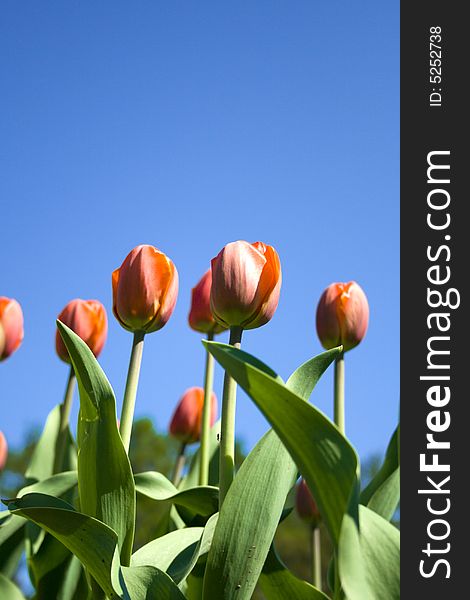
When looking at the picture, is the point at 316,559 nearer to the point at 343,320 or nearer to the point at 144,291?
the point at 343,320

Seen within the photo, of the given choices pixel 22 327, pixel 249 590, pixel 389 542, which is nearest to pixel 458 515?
pixel 389 542

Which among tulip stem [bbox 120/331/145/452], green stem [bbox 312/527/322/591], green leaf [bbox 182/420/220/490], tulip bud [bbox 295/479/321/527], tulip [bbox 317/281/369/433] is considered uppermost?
tulip [bbox 317/281/369/433]

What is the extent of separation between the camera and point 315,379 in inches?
35.7

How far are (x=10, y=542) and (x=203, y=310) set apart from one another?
0.54 meters

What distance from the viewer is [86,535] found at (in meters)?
0.80

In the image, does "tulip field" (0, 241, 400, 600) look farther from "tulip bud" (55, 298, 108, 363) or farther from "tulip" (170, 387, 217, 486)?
"tulip" (170, 387, 217, 486)

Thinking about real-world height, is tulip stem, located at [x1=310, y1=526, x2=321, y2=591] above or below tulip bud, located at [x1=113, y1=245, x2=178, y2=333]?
below

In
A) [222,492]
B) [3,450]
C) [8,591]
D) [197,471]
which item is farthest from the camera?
[3,450]

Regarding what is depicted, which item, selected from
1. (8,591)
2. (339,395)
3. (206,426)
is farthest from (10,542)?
(339,395)

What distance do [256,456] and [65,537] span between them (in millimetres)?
218

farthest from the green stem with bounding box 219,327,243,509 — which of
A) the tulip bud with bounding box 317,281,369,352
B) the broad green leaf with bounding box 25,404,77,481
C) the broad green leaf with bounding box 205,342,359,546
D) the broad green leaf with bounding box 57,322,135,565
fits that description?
the broad green leaf with bounding box 25,404,77,481

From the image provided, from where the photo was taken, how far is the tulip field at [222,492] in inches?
26.1

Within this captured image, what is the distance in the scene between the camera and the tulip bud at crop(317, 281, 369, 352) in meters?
1.37

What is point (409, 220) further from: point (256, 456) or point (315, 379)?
point (256, 456)
